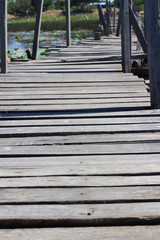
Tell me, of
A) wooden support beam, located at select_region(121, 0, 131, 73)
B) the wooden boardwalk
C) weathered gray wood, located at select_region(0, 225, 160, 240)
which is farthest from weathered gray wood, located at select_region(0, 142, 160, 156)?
wooden support beam, located at select_region(121, 0, 131, 73)

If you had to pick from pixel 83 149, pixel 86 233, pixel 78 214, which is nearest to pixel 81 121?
pixel 83 149

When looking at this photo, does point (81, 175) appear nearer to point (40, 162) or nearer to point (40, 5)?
point (40, 162)

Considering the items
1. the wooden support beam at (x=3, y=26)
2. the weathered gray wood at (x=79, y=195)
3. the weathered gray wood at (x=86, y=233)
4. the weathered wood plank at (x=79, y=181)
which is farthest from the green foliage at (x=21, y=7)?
the weathered gray wood at (x=86, y=233)

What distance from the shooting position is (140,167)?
6.61ft

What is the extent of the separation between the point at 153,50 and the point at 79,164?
4.12ft

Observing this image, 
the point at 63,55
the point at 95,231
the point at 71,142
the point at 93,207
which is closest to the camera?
the point at 95,231

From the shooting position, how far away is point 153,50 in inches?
123

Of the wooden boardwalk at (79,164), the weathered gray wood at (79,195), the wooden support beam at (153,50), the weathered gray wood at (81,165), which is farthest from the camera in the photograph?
the wooden support beam at (153,50)

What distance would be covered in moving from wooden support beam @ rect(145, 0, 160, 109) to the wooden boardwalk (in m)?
0.10

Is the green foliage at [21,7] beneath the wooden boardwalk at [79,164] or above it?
above

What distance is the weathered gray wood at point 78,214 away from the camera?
5.00 ft

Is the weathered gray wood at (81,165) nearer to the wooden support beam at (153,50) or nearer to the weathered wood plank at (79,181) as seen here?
the weathered wood plank at (79,181)

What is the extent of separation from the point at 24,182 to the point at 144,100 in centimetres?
171

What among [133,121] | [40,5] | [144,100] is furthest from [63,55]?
[133,121]
